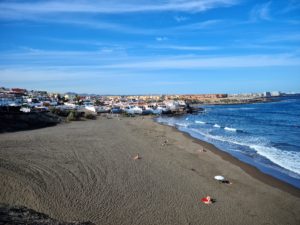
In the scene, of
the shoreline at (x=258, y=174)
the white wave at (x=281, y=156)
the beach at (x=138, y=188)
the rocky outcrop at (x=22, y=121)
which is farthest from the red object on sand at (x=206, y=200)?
the rocky outcrop at (x=22, y=121)

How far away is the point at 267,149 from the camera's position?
21.0 meters

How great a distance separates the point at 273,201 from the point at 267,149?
1076 cm

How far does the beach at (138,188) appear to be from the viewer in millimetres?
9359

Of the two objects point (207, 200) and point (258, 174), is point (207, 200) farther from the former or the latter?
point (258, 174)

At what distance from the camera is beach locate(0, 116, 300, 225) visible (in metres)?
9.36

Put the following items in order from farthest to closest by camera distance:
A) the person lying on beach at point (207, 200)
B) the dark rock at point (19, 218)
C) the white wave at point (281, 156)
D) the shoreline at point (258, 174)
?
1. the white wave at point (281, 156)
2. the shoreline at point (258, 174)
3. the person lying on beach at point (207, 200)
4. the dark rock at point (19, 218)

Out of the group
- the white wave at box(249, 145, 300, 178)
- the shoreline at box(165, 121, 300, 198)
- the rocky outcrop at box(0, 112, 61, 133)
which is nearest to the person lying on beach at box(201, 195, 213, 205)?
the shoreline at box(165, 121, 300, 198)

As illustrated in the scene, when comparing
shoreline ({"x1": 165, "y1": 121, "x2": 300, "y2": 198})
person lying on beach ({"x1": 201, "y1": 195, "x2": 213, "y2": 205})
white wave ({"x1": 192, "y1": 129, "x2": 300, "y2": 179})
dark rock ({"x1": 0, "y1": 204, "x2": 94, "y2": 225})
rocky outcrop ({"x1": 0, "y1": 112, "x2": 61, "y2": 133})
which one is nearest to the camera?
dark rock ({"x1": 0, "y1": 204, "x2": 94, "y2": 225})

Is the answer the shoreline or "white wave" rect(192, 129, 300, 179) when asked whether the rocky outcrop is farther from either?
"white wave" rect(192, 129, 300, 179)

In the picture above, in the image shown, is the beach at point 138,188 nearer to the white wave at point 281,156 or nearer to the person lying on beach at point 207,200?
the person lying on beach at point 207,200

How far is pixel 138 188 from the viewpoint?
11680mm

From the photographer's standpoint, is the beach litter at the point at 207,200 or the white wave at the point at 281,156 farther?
the white wave at the point at 281,156

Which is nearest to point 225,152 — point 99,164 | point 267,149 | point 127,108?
point 267,149

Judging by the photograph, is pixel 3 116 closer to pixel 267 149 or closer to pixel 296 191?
pixel 267 149
